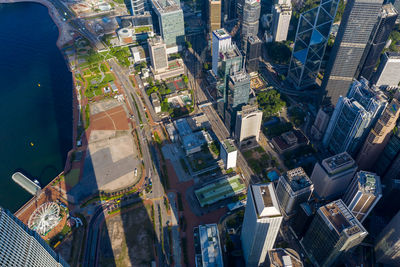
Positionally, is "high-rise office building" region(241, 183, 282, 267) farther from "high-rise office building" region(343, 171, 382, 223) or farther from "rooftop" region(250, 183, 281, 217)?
"high-rise office building" region(343, 171, 382, 223)

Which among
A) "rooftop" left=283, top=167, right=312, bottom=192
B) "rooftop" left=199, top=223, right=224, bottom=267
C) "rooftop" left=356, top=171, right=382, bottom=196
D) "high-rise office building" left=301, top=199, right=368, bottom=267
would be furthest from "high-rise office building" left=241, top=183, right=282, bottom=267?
"rooftop" left=356, top=171, right=382, bottom=196

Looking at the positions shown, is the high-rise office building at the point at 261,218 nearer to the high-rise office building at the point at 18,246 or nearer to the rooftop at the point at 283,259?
the rooftop at the point at 283,259

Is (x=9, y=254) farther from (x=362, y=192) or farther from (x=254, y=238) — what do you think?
(x=362, y=192)

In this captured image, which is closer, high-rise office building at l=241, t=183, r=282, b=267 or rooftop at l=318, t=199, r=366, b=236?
high-rise office building at l=241, t=183, r=282, b=267

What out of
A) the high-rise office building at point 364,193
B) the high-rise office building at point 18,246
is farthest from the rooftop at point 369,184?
the high-rise office building at point 18,246

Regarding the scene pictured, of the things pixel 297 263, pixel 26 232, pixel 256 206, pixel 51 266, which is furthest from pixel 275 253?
pixel 26 232

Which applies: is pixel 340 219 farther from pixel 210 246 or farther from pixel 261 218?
pixel 210 246
